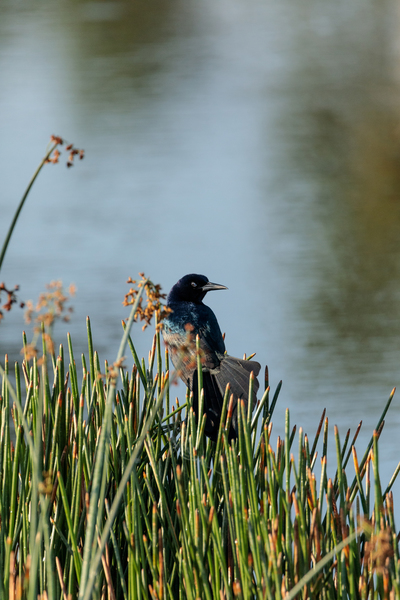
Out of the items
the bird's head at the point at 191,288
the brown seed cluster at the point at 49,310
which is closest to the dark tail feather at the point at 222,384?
the bird's head at the point at 191,288

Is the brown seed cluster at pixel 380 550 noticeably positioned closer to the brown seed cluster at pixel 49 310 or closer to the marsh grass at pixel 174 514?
the marsh grass at pixel 174 514

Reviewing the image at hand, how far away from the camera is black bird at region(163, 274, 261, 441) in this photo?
0.97 metres

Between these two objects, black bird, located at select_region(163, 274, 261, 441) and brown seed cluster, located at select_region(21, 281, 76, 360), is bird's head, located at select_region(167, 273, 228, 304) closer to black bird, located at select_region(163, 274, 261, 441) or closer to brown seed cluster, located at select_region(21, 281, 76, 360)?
black bird, located at select_region(163, 274, 261, 441)

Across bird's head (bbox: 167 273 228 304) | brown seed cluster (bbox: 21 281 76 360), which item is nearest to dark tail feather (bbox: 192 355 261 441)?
bird's head (bbox: 167 273 228 304)

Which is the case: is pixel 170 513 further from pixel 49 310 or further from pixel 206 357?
pixel 49 310

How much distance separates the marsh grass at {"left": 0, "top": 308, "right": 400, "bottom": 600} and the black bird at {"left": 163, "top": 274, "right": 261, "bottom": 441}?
0.06m

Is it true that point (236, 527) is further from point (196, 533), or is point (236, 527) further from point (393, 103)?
point (393, 103)

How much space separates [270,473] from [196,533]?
4.0 inches

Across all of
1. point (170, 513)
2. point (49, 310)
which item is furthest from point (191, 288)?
point (49, 310)

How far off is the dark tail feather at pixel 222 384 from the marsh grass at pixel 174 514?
2.5 inches

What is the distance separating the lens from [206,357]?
105 centimetres

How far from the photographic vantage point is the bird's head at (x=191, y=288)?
3.99 feet

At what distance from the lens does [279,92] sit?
5641 mm

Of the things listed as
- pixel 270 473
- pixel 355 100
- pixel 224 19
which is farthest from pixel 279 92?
pixel 270 473
